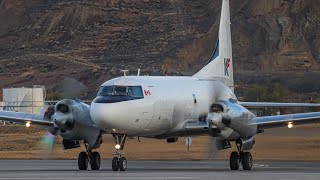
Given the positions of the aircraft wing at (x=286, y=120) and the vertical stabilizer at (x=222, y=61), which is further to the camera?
the vertical stabilizer at (x=222, y=61)

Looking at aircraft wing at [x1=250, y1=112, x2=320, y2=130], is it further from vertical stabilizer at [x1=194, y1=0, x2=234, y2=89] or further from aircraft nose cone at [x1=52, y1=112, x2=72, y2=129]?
aircraft nose cone at [x1=52, y1=112, x2=72, y2=129]

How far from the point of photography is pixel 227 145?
50.3 meters

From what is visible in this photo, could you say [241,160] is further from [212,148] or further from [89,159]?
[89,159]

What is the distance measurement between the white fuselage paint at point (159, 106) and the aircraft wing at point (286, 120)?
2.16m

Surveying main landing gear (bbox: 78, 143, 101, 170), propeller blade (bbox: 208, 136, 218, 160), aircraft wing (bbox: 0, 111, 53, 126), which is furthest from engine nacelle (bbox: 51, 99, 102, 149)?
propeller blade (bbox: 208, 136, 218, 160)

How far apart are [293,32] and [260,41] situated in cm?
925

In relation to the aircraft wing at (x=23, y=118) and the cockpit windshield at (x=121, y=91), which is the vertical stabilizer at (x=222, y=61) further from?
the aircraft wing at (x=23, y=118)

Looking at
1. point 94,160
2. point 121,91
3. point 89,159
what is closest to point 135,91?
point 121,91

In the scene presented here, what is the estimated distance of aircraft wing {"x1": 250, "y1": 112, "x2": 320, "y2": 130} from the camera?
4822 cm

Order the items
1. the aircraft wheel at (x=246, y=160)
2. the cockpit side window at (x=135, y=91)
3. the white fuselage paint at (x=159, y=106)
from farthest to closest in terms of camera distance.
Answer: the aircraft wheel at (x=246, y=160), the cockpit side window at (x=135, y=91), the white fuselage paint at (x=159, y=106)

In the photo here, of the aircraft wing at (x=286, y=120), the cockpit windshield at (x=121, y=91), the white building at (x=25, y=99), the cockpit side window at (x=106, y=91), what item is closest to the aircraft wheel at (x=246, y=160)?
the aircraft wing at (x=286, y=120)

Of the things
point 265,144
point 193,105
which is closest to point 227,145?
point 193,105

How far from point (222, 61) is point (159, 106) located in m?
9.95

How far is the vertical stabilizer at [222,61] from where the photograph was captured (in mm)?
56312
